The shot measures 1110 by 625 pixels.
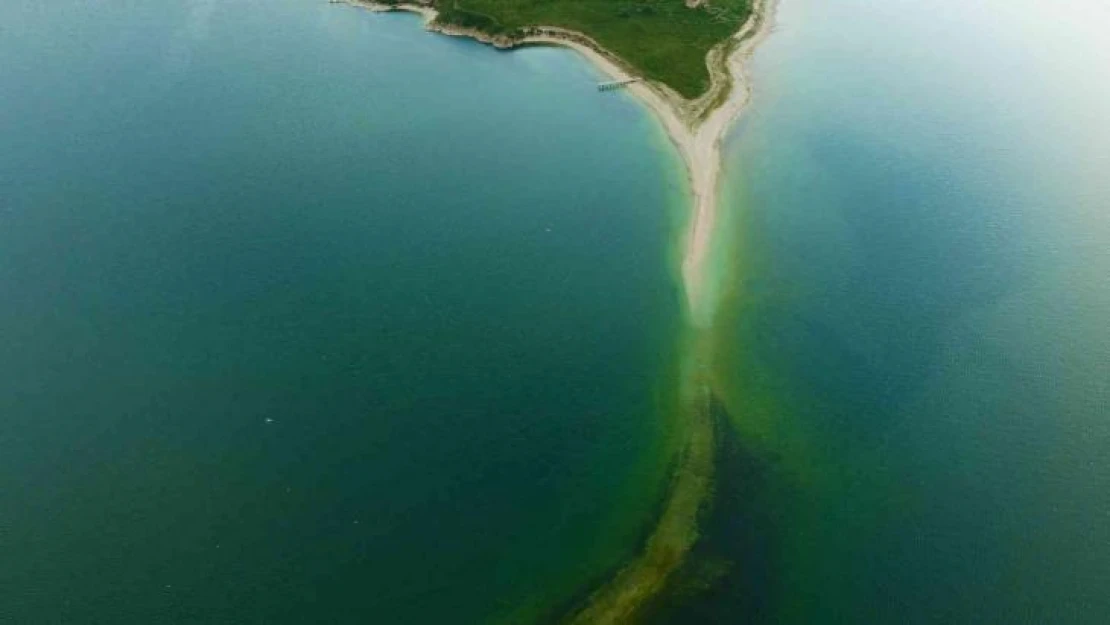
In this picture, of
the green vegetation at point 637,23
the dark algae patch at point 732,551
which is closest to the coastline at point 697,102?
the green vegetation at point 637,23

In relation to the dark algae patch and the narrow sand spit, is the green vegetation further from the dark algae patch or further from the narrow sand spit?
the dark algae patch

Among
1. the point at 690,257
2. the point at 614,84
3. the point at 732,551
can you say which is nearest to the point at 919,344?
the point at 690,257

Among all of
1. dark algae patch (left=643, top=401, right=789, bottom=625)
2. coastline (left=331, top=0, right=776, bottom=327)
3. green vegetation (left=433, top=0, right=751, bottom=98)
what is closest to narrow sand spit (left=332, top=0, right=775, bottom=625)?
coastline (left=331, top=0, right=776, bottom=327)

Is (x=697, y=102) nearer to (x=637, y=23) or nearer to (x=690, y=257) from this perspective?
(x=637, y=23)

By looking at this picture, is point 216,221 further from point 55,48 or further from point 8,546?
point 55,48

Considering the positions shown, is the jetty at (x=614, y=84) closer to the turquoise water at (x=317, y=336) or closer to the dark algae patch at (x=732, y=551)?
the turquoise water at (x=317, y=336)

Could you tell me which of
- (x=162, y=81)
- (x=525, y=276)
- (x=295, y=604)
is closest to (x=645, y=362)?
(x=525, y=276)
